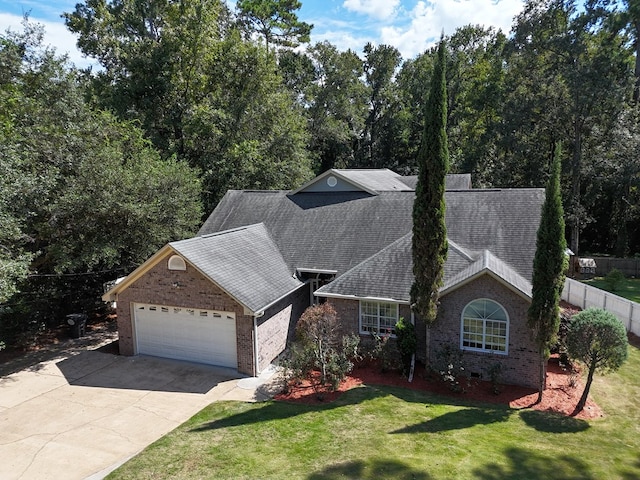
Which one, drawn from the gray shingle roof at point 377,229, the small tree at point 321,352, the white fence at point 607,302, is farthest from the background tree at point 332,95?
the small tree at point 321,352

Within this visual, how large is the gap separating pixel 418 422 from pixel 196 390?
687 cm

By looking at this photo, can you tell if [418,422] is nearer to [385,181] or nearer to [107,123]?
[107,123]

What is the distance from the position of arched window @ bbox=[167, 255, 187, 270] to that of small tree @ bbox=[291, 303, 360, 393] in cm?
466

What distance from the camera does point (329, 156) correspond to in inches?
2167

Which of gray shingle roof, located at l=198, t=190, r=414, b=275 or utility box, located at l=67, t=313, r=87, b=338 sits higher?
gray shingle roof, located at l=198, t=190, r=414, b=275

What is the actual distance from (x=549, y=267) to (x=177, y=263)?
11840 mm

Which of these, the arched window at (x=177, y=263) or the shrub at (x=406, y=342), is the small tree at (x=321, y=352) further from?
the arched window at (x=177, y=263)

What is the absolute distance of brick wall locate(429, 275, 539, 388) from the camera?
12.8m

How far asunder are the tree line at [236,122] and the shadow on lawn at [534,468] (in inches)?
551

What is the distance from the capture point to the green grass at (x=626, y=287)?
24.3 meters

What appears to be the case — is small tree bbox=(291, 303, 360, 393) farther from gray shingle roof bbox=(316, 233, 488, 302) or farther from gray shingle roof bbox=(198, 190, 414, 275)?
gray shingle roof bbox=(198, 190, 414, 275)

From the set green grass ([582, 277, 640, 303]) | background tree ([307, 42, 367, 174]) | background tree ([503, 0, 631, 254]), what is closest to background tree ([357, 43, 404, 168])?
background tree ([307, 42, 367, 174])

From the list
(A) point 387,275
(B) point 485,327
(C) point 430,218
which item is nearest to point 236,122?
(A) point 387,275

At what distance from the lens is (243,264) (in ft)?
52.4
